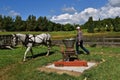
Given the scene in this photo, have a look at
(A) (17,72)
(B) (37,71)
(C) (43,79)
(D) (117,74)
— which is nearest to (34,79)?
(C) (43,79)

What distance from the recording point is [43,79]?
33.3ft

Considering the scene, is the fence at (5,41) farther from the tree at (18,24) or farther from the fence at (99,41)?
the tree at (18,24)

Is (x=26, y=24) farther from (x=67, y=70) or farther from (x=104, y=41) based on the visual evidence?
(x=67, y=70)

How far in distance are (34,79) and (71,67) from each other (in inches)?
101

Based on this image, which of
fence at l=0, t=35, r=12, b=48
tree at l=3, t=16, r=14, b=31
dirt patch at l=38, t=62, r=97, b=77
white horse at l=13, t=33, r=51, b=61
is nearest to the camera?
dirt patch at l=38, t=62, r=97, b=77

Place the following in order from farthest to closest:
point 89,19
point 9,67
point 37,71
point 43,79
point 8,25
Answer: point 89,19
point 8,25
point 9,67
point 37,71
point 43,79

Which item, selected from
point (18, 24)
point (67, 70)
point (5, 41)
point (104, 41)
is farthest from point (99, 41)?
point (18, 24)

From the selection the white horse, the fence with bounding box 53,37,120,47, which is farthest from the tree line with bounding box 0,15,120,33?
the white horse

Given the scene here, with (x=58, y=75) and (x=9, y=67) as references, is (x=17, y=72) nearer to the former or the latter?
(x=9, y=67)

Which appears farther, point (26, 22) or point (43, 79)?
point (26, 22)

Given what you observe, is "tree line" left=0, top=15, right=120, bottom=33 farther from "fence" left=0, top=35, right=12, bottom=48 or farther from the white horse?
the white horse

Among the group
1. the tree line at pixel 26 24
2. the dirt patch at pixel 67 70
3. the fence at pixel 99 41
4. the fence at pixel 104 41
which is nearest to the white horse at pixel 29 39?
the dirt patch at pixel 67 70

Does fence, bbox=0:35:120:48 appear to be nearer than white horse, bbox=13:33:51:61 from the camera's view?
No

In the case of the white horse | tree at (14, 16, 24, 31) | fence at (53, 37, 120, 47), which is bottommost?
fence at (53, 37, 120, 47)
